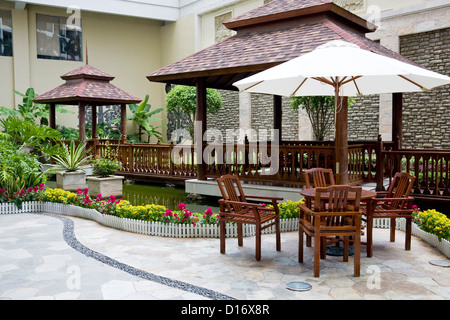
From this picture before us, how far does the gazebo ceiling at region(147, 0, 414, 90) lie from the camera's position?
8.78 metres

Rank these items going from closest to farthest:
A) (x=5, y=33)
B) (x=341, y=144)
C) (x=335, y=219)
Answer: (x=335, y=219)
(x=341, y=144)
(x=5, y=33)

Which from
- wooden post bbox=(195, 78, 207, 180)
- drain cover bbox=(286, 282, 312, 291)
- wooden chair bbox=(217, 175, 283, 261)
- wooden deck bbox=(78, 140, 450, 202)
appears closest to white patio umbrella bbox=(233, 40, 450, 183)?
wooden chair bbox=(217, 175, 283, 261)

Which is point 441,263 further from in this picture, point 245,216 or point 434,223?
point 245,216

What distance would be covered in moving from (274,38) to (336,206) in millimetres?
5725

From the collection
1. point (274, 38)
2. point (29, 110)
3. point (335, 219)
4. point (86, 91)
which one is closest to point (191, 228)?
point (335, 219)

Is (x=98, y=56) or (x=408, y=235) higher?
(x=98, y=56)

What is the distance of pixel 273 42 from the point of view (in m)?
9.52

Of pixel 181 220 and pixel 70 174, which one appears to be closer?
pixel 181 220

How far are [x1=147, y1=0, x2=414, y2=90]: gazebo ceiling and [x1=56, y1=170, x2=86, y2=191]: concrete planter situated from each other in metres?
3.39

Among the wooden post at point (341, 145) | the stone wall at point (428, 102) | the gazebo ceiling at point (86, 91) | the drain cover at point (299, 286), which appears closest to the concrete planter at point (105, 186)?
the gazebo ceiling at point (86, 91)

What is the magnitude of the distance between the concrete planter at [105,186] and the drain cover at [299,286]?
7.77m

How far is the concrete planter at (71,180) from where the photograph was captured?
11.9 m
